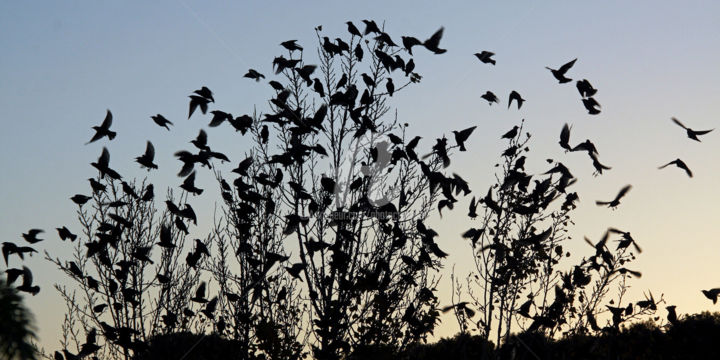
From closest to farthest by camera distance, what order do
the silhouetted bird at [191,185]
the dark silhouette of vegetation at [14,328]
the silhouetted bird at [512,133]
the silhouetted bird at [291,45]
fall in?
1. the dark silhouette of vegetation at [14,328]
2. the silhouetted bird at [191,185]
3. the silhouetted bird at [291,45]
4. the silhouetted bird at [512,133]

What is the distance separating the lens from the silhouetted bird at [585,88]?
10.0 meters

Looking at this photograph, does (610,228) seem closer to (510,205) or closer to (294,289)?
(510,205)

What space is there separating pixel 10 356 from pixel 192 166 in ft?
22.5

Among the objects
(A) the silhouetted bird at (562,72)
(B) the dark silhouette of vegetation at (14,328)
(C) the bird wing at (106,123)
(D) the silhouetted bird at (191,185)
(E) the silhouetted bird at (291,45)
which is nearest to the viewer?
(B) the dark silhouette of vegetation at (14,328)

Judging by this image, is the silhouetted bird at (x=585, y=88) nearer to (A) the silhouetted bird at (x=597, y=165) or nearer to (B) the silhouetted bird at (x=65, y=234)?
(A) the silhouetted bird at (x=597, y=165)

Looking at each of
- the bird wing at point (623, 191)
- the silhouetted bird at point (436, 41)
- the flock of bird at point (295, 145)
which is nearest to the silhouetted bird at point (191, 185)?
the flock of bird at point (295, 145)

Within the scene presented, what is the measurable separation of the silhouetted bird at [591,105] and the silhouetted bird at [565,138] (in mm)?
495

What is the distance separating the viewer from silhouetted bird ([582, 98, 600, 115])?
996 cm

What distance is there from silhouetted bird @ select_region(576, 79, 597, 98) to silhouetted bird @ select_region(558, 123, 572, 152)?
2.22 feet

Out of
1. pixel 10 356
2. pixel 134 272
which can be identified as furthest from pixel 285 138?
pixel 10 356

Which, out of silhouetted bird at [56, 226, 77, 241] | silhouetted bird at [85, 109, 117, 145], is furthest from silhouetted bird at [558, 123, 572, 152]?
silhouetted bird at [56, 226, 77, 241]

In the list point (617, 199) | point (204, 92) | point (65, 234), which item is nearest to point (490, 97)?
point (617, 199)

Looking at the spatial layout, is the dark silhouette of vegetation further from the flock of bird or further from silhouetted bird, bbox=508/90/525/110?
silhouetted bird, bbox=508/90/525/110

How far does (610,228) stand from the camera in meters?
11.2
